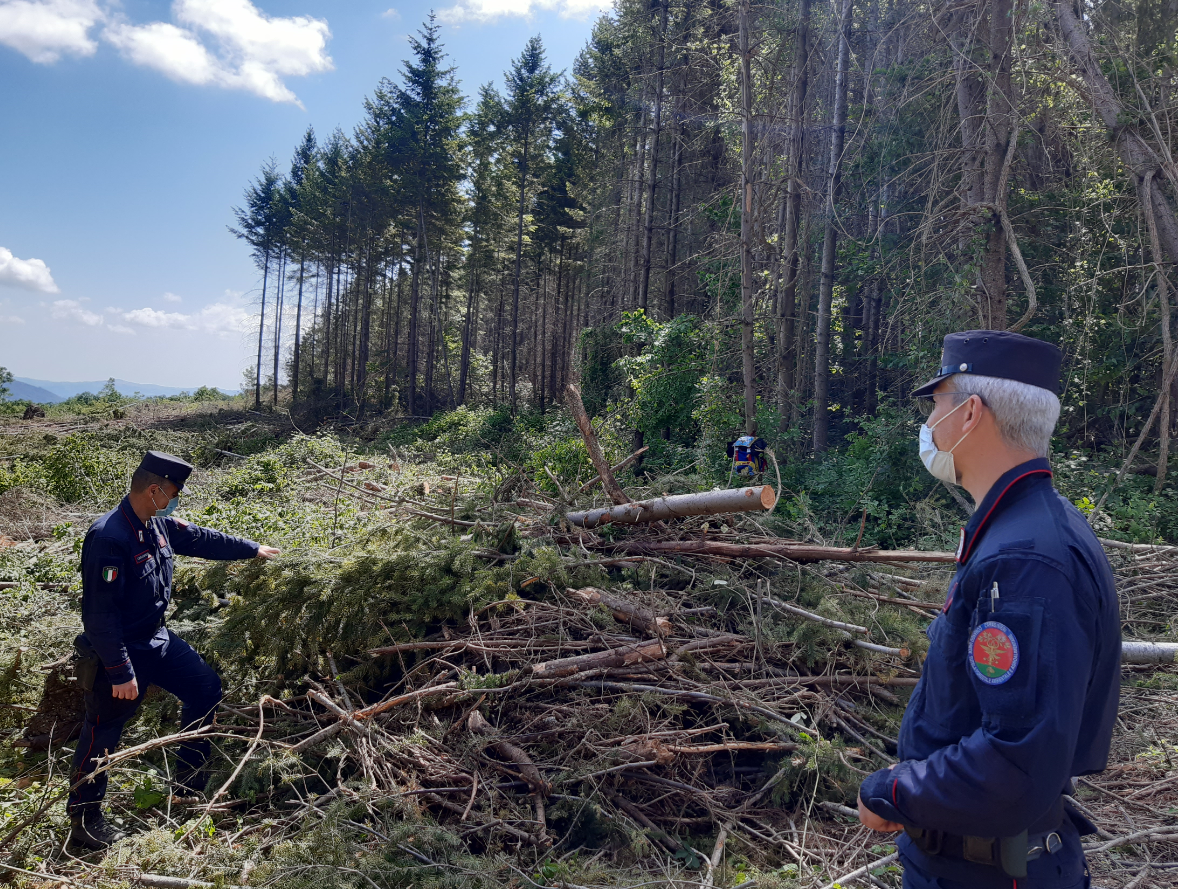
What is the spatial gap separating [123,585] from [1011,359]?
4508mm

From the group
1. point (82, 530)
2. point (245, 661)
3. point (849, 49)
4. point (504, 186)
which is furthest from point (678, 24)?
point (245, 661)

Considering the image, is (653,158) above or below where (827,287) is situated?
above

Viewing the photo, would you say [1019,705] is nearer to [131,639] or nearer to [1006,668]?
[1006,668]

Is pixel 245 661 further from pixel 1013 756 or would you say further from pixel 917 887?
pixel 1013 756

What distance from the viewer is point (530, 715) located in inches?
161

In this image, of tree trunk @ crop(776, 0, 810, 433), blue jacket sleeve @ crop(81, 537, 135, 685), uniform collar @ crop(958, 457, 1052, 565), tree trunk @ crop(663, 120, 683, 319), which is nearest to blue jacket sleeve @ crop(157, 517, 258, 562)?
blue jacket sleeve @ crop(81, 537, 135, 685)

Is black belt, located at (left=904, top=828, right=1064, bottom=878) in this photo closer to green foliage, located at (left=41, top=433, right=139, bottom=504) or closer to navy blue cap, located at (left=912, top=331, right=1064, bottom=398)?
navy blue cap, located at (left=912, top=331, right=1064, bottom=398)

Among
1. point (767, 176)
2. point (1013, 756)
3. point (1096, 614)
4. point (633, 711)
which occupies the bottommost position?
point (633, 711)

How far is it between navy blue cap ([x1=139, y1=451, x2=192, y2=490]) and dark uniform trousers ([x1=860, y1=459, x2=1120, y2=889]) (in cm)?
410

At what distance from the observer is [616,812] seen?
3490mm

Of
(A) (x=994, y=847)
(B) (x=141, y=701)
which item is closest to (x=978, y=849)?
(A) (x=994, y=847)

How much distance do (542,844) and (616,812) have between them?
42 centimetres

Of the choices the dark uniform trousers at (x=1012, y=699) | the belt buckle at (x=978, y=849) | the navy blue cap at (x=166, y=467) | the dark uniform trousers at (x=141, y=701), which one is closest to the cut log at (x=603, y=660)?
the dark uniform trousers at (x=141, y=701)

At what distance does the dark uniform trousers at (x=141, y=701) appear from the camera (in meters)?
3.77
